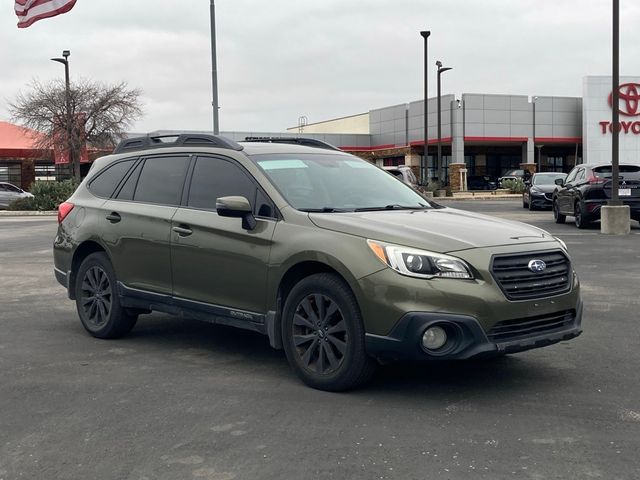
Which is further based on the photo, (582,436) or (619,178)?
(619,178)

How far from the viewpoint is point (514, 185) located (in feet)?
153

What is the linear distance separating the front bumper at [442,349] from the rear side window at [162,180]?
2.47 meters

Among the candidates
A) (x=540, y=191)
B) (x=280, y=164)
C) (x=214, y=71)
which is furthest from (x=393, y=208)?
(x=540, y=191)

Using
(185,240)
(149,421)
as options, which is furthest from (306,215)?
(149,421)

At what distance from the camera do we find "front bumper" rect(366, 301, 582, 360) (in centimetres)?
473

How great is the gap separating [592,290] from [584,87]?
45782 mm

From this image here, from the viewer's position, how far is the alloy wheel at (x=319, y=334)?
5.10 metres

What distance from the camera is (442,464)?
12.7 feet

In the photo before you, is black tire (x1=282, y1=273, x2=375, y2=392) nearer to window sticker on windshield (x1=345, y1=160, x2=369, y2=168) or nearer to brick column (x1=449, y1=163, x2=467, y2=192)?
window sticker on windshield (x1=345, y1=160, x2=369, y2=168)

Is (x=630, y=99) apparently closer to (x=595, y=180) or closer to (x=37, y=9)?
(x=595, y=180)

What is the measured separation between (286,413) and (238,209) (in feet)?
5.13

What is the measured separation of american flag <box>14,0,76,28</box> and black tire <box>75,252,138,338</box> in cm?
1179

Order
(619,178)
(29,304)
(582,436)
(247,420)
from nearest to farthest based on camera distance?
(582,436), (247,420), (29,304), (619,178)

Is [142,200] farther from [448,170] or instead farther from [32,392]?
[448,170]
